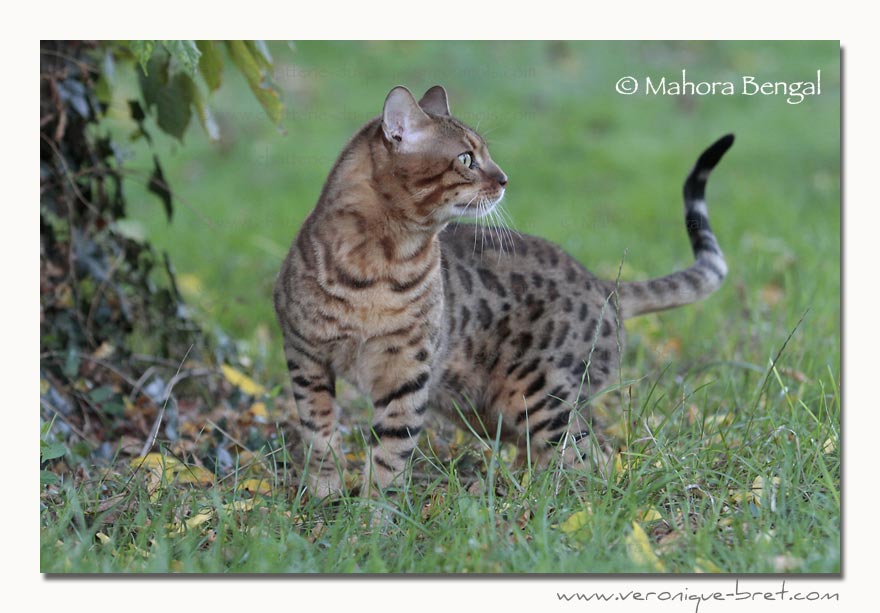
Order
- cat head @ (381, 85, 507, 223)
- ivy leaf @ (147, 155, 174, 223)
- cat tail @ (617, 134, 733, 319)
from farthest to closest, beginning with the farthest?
ivy leaf @ (147, 155, 174, 223) < cat tail @ (617, 134, 733, 319) < cat head @ (381, 85, 507, 223)

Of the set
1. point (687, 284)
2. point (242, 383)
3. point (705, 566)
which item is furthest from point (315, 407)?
point (687, 284)

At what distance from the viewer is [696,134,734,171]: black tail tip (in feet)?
13.3

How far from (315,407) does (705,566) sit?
149 cm

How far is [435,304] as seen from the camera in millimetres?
3738

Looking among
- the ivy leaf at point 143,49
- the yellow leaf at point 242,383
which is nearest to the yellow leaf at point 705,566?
the yellow leaf at point 242,383

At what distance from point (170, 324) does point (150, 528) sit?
1733mm

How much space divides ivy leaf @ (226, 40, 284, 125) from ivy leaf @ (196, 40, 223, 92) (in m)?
0.06

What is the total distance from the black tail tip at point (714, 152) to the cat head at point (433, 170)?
1.00m

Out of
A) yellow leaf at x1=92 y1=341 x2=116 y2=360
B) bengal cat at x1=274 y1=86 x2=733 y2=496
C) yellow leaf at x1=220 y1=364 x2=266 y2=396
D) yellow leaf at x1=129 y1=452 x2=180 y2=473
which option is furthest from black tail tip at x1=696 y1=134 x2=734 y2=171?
yellow leaf at x1=92 y1=341 x2=116 y2=360

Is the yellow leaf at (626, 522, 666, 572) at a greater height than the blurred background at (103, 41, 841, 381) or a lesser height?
lesser

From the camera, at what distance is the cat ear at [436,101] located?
12.6 ft

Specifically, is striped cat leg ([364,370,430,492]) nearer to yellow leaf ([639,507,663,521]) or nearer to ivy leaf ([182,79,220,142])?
yellow leaf ([639,507,663,521])

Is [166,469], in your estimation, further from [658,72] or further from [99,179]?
[658,72]

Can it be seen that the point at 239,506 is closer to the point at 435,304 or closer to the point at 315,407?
the point at 315,407
